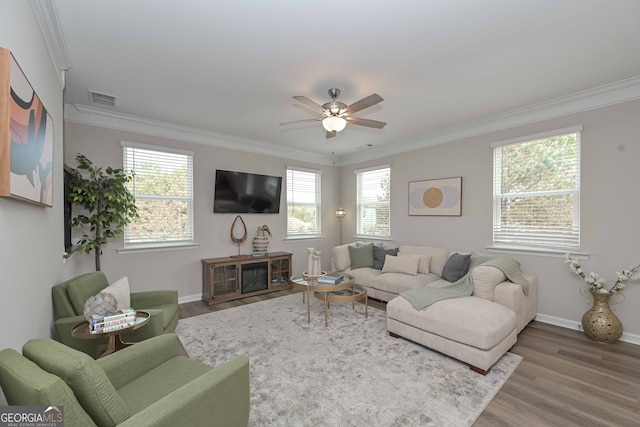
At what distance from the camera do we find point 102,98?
3.31 metres

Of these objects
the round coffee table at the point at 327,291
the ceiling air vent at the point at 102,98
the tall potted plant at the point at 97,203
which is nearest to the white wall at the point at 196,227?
the tall potted plant at the point at 97,203

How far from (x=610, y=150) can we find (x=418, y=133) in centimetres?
232

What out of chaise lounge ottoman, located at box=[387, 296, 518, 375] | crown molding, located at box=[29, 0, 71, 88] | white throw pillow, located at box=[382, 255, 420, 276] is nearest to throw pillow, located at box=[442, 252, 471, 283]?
white throw pillow, located at box=[382, 255, 420, 276]

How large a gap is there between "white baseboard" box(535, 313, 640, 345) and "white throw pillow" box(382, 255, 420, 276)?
63.0 inches

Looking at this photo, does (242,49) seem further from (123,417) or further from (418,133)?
(418,133)

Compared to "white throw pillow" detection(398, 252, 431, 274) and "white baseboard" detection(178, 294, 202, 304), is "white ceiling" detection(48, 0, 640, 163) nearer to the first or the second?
"white throw pillow" detection(398, 252, 431, 274)

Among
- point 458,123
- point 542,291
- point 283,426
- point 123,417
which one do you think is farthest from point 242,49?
point 542,291

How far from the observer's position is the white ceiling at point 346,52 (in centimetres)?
194

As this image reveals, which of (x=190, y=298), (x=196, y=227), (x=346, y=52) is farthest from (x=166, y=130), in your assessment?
(x=346, y=52)

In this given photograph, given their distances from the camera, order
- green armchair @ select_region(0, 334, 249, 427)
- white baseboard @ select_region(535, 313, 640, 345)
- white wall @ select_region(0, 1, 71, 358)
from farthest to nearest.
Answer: white baseboard @ select_region(535, 313, 640, 345), white wall @ select_region(0, 1, 71, 358), green armchair @ select_region(0, 334, 249, 427)

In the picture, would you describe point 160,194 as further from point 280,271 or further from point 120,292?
point 280,271

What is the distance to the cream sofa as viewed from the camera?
8.18ft

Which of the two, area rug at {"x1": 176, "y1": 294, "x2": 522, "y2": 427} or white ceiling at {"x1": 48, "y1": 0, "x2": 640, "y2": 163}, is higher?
Answer: white ceiling at {"x1": 48, "y1": 0, "x2": 640, "y2": 163}

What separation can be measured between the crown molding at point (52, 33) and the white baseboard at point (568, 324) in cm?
557
